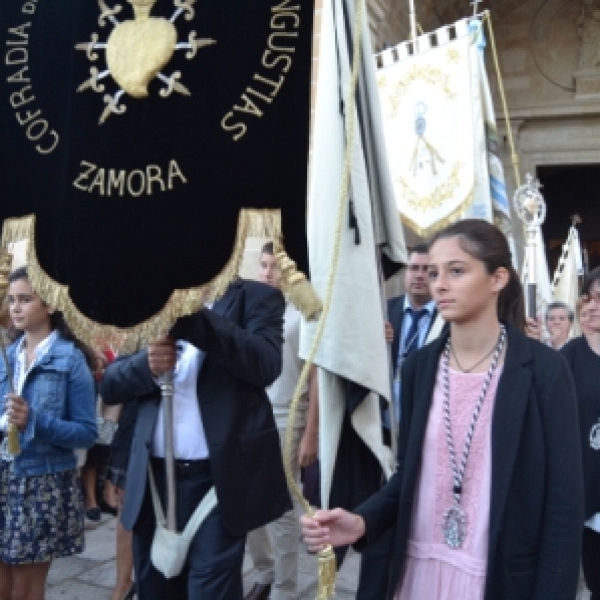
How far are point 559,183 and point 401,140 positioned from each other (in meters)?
8.49

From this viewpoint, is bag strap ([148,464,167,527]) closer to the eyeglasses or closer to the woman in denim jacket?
the woman in denim jacket

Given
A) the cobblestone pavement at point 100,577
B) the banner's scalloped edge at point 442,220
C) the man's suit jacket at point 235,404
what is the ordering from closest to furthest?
1. the man's suit jacket at point 235,404
2. the cobblestone pavement at point 100,577
3. the banner's scalloped edge at point 442,220

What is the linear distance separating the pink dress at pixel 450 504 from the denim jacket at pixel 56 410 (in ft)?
5.63

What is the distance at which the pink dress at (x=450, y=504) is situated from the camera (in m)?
2.12

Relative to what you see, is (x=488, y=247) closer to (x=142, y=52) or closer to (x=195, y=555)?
(x=142, y=52)

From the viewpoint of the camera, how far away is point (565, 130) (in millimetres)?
12305

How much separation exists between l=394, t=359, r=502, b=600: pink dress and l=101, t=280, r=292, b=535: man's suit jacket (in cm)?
74

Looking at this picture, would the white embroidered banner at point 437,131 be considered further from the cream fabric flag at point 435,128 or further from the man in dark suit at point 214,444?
the man in dark suit at point 214,444

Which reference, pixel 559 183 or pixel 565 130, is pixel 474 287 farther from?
pixel 559 183

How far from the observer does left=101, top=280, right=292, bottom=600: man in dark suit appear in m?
2.80

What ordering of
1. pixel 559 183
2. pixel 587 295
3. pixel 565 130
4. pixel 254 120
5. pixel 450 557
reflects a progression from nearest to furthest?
1. pixel 450 557
2. pixel 254 120
3. pixel 587 295
4. pixel 565 130
5. pixel 559 183

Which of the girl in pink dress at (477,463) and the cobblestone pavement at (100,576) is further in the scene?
the cobblestone pavement at (100,576)

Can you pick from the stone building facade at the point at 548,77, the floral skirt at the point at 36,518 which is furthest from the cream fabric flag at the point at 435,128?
the stone building facade at the point at 548,77

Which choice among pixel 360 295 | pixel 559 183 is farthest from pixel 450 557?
pixel 559 183
